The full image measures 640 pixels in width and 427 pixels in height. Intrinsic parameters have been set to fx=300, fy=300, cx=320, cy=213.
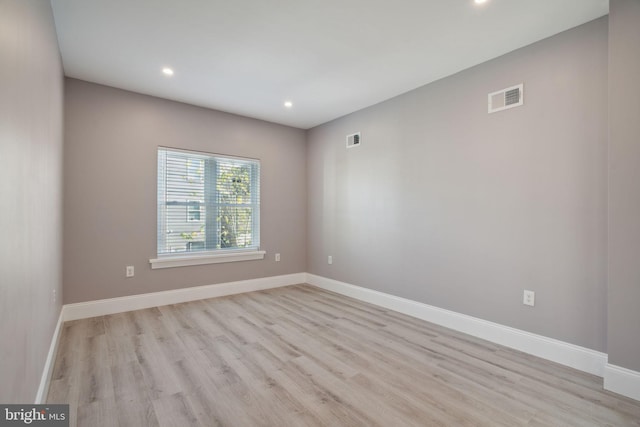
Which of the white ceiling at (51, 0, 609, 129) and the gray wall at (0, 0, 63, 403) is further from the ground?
the white ceiling at (51, 0, 609, 129)

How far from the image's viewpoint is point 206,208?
4266mm

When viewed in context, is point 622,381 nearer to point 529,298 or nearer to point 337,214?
point 529,298

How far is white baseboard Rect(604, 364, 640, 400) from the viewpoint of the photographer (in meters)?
1.93

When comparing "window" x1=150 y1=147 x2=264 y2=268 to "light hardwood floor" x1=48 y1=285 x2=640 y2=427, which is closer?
"light hardwood floor" x1=48 y1=285 x2=640 y2=427

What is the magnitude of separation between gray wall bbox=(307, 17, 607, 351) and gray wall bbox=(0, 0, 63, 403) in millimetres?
3255

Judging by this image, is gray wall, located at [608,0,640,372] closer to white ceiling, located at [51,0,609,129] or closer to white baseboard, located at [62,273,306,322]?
white ceiling, located at [51,0,609,129]

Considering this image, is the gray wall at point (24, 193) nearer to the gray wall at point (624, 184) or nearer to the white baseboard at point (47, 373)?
the white baseboard at point (47, 373)

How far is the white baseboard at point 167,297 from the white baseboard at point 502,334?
4.98 feet

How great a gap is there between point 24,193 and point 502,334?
11.7ft

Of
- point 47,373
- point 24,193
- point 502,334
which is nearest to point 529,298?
point 502,334

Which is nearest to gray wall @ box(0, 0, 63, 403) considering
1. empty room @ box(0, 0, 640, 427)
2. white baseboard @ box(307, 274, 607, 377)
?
empty room @ box(0, 0, 640, 427)

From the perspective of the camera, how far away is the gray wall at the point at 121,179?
11.0ft

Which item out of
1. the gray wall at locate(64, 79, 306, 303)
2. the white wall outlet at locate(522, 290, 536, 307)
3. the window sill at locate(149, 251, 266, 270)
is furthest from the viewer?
the window sill at locate(149, 251, 266, 270)

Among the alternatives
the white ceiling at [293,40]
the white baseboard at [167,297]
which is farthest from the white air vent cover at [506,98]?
the white baseboard at [167,297]
